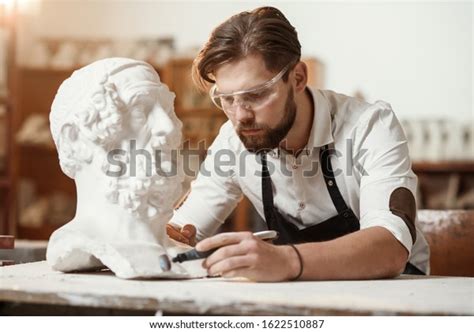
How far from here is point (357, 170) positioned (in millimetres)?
2465

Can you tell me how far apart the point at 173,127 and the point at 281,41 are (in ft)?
1.89

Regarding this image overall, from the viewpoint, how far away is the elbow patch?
2.11m

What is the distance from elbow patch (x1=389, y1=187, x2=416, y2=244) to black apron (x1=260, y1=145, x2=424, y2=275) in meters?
0.38

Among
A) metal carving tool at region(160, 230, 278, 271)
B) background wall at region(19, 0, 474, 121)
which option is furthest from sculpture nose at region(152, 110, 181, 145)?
background wall at region(19, 0, 474, 121)

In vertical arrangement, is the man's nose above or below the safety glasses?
below

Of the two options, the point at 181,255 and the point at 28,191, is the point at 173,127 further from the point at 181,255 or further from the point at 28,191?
the point at 28,191

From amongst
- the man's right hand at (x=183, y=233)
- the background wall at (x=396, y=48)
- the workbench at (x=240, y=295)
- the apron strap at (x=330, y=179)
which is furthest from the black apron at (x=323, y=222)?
the background wall at (x=396, y=48)

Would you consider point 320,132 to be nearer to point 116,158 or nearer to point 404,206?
point 404,206

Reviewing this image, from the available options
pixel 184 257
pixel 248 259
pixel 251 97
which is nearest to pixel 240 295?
pixel 248 259

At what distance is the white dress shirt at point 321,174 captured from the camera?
2.25m

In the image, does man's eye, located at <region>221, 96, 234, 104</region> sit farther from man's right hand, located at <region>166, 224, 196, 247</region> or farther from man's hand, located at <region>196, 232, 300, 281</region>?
man's hand, located at <region>196, 232, 300, 281</region>

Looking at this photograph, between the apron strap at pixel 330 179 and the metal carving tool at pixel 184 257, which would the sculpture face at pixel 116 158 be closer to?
the metal carving tool at pixel 184 257
